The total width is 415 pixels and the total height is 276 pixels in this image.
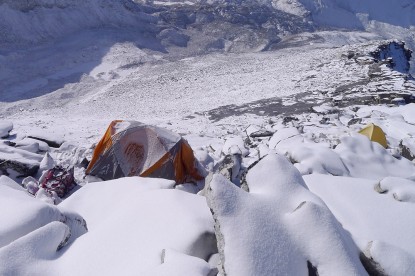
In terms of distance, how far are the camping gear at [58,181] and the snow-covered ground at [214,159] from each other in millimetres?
176

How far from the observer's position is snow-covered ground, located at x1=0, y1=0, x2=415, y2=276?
3510 mm

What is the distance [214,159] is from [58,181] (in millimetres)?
3292

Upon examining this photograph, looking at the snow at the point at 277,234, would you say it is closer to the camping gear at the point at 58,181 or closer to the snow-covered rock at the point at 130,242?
the snow-covered rock at the point at 130,242

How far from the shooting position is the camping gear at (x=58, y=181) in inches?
280

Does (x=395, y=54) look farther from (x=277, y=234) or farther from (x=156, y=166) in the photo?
(x=277, y=234)

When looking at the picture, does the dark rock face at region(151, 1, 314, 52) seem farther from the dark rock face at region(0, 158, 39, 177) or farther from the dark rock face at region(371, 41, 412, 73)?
the dark rock face at region(0, 158, 39, 177)

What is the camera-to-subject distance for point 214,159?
866cm

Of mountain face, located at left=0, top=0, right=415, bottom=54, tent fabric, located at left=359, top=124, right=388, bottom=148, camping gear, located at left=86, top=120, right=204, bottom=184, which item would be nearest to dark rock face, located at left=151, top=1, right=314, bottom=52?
mountain face, located at left=0, top=0, right=415, bottom=54

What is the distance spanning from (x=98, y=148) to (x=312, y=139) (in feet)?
15.2

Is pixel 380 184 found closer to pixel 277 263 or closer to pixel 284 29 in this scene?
pixel 277 263

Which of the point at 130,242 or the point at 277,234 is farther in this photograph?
the point at 130,242

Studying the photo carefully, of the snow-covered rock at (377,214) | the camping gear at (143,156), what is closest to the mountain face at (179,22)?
the camping gear at (143,156)

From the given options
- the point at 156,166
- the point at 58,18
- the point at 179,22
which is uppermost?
the point at 156,166

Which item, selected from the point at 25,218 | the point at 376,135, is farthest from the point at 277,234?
the point at 376,135
